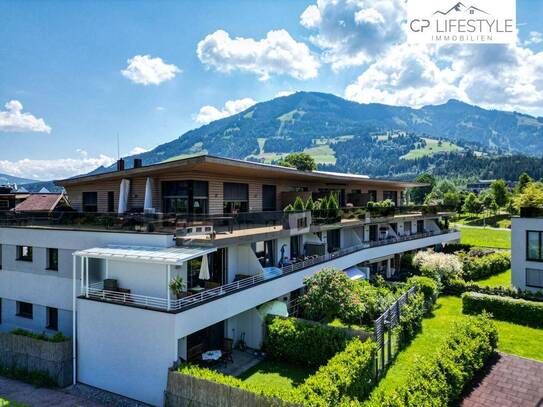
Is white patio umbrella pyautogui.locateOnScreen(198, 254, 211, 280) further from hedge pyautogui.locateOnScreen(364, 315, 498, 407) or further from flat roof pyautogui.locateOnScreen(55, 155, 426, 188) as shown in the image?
hedge pyautogui.locateOnScreen(364, 315, 498, 407)

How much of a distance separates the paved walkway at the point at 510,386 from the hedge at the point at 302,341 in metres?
4.95

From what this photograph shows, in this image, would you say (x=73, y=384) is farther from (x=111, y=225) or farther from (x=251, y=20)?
(x=251, y=20)

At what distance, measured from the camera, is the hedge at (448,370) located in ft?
33.6

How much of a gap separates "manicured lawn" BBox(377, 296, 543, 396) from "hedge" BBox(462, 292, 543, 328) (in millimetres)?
517

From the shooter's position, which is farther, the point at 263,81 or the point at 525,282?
the point at 263,81

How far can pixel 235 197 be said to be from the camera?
23297 millimetres

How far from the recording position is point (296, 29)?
992 inches

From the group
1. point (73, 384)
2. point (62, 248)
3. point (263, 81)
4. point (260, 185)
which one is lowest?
point (73, 384)

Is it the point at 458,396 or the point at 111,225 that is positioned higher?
the point at 111,225

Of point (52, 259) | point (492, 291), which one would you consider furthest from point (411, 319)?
point (52, 259)

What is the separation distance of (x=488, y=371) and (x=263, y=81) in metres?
38.1

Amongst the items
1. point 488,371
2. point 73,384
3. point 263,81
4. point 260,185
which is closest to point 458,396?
point 488,371

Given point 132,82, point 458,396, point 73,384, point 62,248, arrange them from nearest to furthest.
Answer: point 458,396 → point 73,384 → point 62,248 → point 132,82

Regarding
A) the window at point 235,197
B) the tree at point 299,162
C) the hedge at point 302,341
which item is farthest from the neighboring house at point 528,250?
the tree at point 299,162
